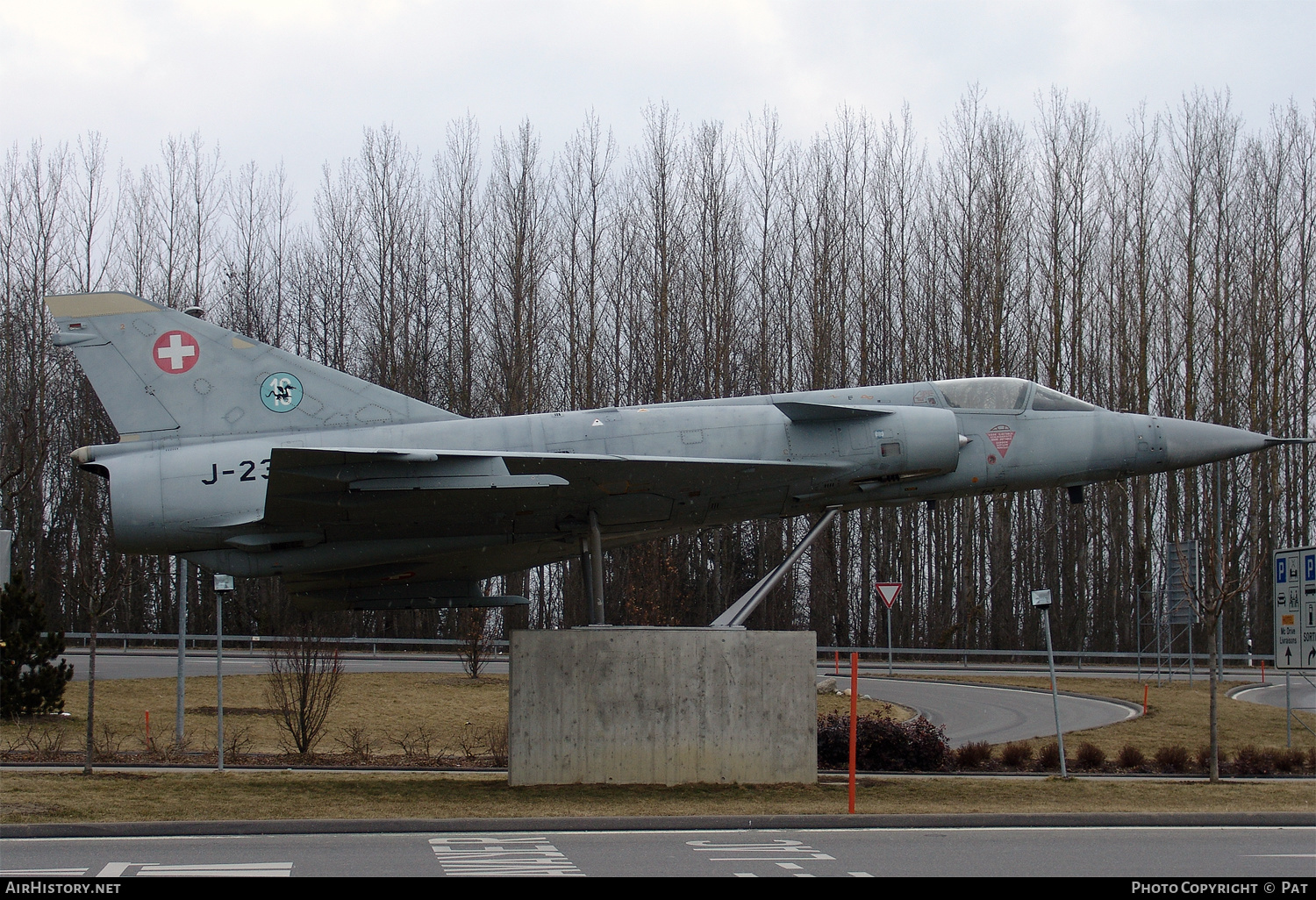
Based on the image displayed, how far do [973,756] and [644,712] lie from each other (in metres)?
6.44

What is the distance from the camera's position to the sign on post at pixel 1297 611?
579 inches

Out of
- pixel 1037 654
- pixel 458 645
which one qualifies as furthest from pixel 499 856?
pixel 1037 654

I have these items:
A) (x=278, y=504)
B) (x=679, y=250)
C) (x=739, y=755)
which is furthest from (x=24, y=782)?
(x=679, y=250)

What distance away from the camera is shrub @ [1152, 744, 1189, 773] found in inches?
675

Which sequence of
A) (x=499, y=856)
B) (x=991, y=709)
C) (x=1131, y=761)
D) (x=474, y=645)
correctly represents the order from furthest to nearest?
(x=474, y=645), (x=991, y=709), (x=1131, y=761), (x=499, y=856)

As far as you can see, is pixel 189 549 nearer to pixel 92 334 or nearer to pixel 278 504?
pixel 278 504

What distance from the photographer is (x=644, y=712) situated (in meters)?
12.8

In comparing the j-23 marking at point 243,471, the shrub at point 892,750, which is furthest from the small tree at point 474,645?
the j-23 marking at point 243,471

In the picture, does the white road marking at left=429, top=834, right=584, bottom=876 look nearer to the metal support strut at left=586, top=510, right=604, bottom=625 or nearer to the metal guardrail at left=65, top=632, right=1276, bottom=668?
the metal support strut at left=586, top=510, right=604, bottom=625

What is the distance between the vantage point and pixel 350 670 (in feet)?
88.2

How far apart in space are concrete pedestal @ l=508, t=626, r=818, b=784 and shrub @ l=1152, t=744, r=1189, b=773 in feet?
24.3

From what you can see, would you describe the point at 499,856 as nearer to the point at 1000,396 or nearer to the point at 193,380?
the point at 193,380

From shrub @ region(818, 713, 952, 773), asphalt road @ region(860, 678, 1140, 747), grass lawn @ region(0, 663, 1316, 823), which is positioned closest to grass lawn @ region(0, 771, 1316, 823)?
grass lawn @ region(0, 663, 1316, 823)

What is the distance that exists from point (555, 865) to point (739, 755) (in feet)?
16.8
